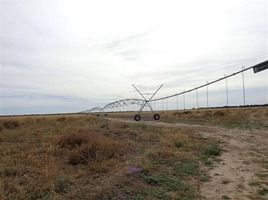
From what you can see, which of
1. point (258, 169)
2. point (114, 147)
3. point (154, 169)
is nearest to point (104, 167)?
point (154, 169)

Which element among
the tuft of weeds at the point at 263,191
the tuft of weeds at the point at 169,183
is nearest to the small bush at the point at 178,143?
the tuft of weeds at the point at 169,183

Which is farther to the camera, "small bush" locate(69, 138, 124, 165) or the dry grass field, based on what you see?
"small bush" locate(69, 138, 124, 165)

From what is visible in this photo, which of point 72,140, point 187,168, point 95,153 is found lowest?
point 187,168

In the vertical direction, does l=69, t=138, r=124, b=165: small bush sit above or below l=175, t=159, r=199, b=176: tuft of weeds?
above

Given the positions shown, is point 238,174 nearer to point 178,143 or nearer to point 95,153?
point 95,153

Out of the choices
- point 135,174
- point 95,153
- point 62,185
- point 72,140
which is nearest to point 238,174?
point 135,174

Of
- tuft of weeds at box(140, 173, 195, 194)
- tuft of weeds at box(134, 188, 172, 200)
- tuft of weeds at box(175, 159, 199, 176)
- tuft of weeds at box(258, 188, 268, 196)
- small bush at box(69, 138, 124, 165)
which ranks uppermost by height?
small bush at box(69, 138, 124, 165)

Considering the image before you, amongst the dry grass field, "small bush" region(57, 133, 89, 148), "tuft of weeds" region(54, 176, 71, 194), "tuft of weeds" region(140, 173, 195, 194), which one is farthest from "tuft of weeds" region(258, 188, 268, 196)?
"small bush" region(57, 133, 89, 148)

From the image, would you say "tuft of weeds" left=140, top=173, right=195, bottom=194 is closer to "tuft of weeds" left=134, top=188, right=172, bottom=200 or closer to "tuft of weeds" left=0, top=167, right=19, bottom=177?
"tuft of weeds" left=134, top=188, right=172, bottom=200

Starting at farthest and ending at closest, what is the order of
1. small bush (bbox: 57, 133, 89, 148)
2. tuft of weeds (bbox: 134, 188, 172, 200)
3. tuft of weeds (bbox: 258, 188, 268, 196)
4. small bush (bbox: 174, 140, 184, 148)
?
small bush (bbox: 174, 140, 184, 148) < small bush (bbox: 57, 133, 89, 148) < tuft of weeds (bbox: 258, 188, 268, 196) < tuft of weeds (bbox: 134, 188, 172, 200)

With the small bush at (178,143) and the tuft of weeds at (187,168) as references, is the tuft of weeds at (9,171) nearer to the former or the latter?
the tuft of weeds at (187,168)

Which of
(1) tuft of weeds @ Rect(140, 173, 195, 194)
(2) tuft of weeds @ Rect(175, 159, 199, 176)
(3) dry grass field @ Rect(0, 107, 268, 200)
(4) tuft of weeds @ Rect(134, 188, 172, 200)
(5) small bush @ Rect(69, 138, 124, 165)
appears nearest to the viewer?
(4) tuft of weeds @ Rect(134, 188, 172, 200)

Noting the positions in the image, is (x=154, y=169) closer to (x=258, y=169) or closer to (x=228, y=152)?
(x=258, y=169)

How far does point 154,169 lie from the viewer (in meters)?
10.4
